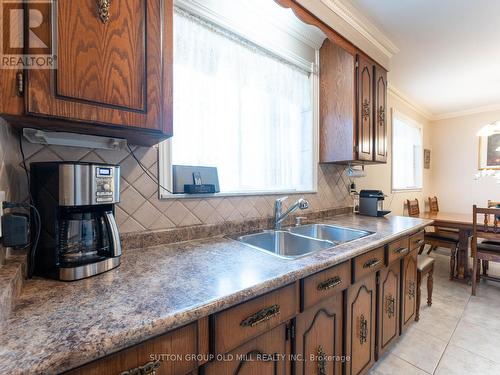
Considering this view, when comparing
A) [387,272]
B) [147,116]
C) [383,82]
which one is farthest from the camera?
[383,82]

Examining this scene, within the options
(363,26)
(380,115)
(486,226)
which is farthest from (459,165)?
(363,26)

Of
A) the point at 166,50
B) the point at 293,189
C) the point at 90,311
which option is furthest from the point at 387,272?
the point at 166,50

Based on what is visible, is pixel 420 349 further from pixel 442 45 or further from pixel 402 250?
pixel 442 45

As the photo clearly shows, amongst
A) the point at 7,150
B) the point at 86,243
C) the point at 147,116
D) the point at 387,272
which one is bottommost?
the point at 387,272

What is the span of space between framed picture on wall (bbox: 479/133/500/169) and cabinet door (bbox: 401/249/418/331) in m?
3.62

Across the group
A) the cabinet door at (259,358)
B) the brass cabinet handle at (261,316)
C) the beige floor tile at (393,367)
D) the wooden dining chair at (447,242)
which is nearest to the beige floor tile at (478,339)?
the beige floor tile at (393,367)

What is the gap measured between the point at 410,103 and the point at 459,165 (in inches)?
67.2

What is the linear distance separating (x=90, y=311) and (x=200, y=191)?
0.82 m

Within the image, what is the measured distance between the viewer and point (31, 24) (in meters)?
0.64

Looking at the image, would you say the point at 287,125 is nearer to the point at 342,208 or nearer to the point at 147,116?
the point at 342,208

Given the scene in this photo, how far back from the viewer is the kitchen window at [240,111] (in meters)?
1.41

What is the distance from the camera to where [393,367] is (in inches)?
61.3

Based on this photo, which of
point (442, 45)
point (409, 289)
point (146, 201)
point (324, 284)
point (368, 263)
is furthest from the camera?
point (442, 45)

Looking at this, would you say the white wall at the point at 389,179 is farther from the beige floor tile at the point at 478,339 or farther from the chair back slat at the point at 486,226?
the beige floor tile at the point at 478,339
